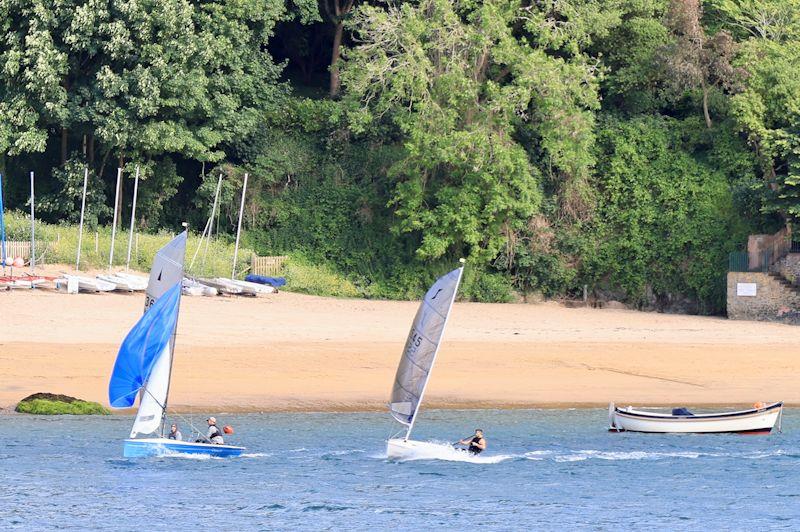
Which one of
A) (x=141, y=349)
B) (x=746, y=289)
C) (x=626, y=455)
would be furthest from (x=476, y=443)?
(x=746, y=289)

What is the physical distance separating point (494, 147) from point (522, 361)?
1185 centimetres

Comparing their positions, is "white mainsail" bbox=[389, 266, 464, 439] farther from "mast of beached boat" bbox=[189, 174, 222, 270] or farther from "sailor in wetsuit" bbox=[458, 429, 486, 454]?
"mast of beached boat" bbox=[189, 174, 222, 270]

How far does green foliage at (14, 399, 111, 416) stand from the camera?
2988cm

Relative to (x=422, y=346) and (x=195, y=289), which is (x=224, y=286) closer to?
(x=195, y=289)

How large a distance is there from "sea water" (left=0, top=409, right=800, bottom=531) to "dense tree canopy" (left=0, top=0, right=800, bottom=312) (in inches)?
649

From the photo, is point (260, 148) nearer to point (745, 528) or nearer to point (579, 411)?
point (579, 411)

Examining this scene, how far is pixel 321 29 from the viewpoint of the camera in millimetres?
57344

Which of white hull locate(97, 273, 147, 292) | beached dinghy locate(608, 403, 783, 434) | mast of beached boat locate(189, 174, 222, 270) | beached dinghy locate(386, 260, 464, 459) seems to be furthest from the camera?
mast of beached boat locate(189, 174, 222, 270)

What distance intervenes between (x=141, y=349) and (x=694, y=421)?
38.4 ft

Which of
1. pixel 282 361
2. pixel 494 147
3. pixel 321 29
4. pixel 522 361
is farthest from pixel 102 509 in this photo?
pixel 321 29

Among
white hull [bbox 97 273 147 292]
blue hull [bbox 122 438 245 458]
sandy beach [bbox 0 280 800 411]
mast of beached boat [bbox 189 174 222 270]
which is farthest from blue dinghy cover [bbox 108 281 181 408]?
mast of beached boat [bbox 189 174 222 270]

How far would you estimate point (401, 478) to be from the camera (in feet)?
89.2

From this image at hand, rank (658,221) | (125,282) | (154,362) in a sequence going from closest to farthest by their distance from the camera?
(154,362) → (125,282) → (658,221)

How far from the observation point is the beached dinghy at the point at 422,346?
25766 mm
